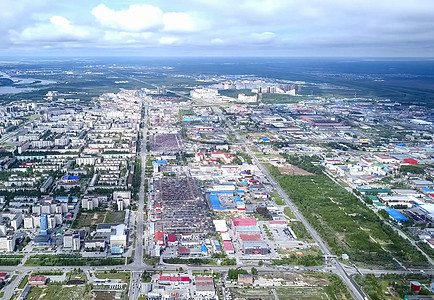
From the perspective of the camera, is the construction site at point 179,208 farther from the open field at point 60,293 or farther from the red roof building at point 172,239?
the open field at point 60,293

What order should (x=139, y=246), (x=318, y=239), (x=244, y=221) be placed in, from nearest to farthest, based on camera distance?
1. (x=139, y=246)
2. (x=318, y=239)
3. (x=244, y=221)

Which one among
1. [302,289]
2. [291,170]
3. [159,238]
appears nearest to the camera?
[302,289]

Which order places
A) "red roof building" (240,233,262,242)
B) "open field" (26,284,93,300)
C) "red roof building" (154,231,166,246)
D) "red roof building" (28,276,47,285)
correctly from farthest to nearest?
1. "red roof building" (240,233,262,242)
2. "red roof building" (154,231,166,246)
3. "red roof building" (28,276,47,285)
4. "open field" (26,284,93,300)

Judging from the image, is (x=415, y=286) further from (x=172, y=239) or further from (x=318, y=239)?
(x=172, y=239)

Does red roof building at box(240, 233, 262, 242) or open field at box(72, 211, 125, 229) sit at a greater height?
red roof building at box(240, 233, 262, 242)

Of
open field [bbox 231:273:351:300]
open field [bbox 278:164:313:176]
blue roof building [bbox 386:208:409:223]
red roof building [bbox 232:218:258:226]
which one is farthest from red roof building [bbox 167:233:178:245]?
open field [bbox 278:164:313:176]

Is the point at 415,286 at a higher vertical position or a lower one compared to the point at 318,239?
higher

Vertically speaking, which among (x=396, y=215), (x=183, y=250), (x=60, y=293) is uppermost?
(x=396, y=215)

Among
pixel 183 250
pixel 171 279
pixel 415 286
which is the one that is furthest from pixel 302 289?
pixel 183 250

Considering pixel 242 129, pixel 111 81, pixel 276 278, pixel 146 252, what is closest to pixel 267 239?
pixel 276 278

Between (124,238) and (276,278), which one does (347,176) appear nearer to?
(276,278)

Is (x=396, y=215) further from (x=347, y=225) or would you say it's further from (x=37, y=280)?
(x=37, y=280)

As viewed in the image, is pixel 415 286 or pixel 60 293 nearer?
pixel 60 293

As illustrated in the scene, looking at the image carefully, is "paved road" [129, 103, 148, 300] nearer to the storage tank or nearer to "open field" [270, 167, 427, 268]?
"open field" [270, 167, 427, 268]
